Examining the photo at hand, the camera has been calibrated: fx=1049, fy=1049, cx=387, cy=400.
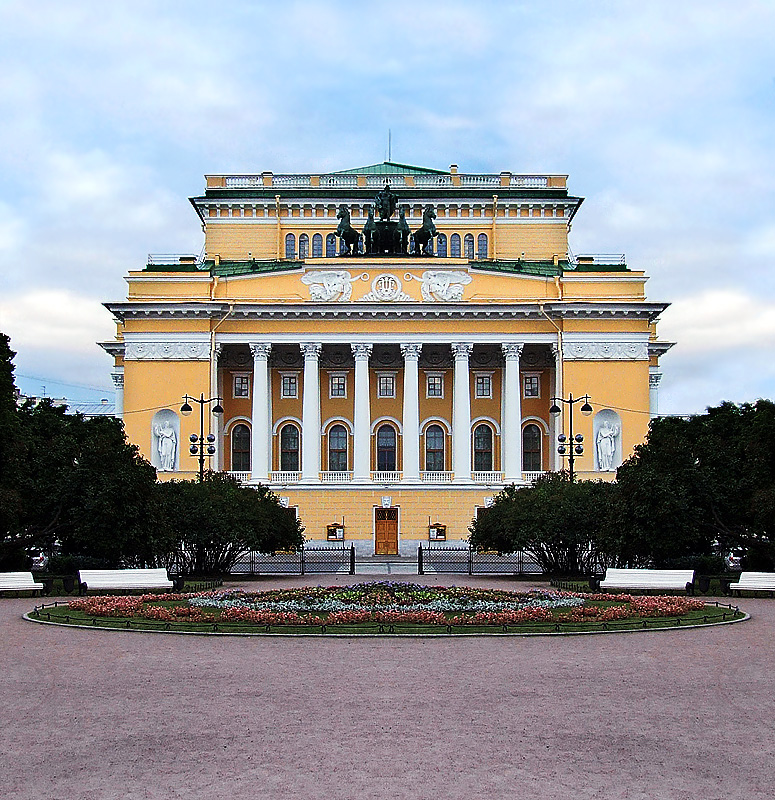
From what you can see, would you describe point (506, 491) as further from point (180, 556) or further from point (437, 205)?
point (437, 205)

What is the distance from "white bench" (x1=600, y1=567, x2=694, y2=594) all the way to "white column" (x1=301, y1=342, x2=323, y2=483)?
34564 millimetres

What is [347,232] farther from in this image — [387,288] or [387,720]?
[387,720]

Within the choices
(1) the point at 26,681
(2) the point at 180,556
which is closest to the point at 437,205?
(2) the point at 180,556

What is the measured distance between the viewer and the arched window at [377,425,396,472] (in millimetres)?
67062

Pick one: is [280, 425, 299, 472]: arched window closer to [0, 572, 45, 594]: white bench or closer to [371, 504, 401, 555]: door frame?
[371, 504, 401, 555]: door frame

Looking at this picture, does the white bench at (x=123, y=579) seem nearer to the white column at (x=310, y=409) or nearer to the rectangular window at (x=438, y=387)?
the white column at (x=310, y=409)

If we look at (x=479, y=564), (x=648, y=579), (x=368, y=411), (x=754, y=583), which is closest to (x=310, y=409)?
(x=368, y=411)

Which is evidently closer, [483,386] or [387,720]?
[387,720]

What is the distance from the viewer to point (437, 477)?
207 ft

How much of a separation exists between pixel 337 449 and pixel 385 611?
4462 cm

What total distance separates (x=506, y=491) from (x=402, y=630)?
88.6ft

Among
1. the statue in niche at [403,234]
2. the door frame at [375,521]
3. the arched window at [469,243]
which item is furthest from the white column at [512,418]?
the arched window at [469,243]

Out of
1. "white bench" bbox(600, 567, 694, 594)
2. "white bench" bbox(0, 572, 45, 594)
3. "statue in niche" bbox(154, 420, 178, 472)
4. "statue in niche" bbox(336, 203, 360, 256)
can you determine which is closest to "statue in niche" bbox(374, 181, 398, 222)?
"statue in niche" bbox(336, 203, 360, 256)

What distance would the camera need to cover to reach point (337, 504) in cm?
6206
